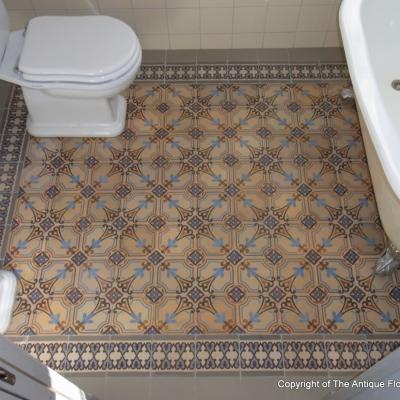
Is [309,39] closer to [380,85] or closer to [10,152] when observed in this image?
[380,85]

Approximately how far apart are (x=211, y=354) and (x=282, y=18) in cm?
149

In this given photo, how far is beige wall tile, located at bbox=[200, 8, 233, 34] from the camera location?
6.39ft

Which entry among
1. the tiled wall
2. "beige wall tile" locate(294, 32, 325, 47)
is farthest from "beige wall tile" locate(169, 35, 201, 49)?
"beige wall tile" locate(294, 32, 325, 47)

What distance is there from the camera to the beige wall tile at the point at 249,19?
6.37 feet

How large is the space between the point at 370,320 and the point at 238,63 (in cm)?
130

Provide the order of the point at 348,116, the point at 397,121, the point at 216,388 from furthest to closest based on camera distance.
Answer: the point at 348,116 < the point at 397,121 < the point at 216,388

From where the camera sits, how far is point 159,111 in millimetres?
1973

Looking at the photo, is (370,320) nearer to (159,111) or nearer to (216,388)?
(216,388)

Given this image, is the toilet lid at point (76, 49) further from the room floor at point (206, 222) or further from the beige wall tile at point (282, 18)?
the beige wall tile at point (282, 18)

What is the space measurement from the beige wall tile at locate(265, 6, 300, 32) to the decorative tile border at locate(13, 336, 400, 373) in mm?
1391

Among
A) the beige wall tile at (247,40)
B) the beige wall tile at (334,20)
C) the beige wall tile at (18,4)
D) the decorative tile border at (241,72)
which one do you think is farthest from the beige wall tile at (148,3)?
the beige wall tile at (334,20)

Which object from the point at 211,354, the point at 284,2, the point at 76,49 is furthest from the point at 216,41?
the point at 211,354

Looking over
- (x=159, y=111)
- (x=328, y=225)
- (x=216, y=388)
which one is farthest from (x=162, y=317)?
(x=159, y=111)

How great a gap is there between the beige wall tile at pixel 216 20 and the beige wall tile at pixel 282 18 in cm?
18
